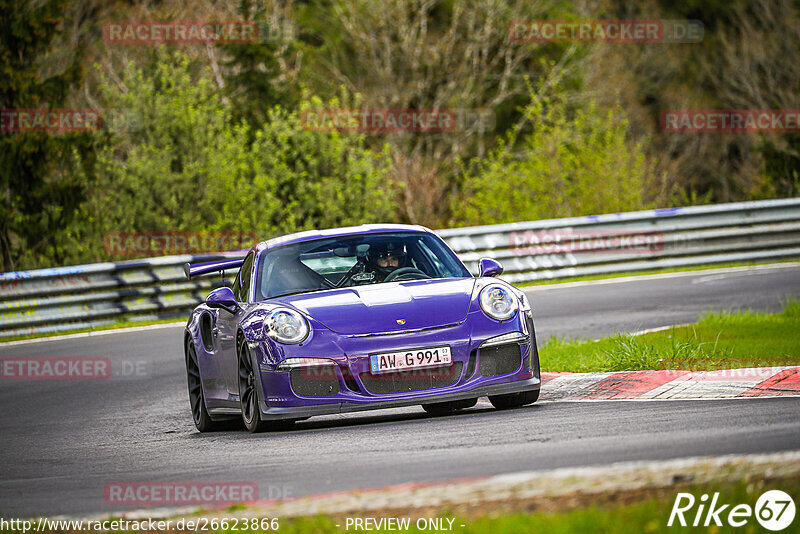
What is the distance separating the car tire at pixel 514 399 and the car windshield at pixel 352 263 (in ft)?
3.20

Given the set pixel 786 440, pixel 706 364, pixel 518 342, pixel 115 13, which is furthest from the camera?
pixel 115 13

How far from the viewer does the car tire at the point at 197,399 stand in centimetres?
1047

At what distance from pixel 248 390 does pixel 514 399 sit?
182 cm

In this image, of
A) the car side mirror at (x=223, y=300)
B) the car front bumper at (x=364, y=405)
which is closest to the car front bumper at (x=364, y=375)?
the car front bumper at (x=364, y=405)

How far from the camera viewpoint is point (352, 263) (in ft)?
33.6

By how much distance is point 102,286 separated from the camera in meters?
20.0

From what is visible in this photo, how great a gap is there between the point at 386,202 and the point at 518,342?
20081mm

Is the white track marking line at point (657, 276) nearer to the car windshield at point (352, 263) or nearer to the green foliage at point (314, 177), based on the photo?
the green foliage at point (314, 177)

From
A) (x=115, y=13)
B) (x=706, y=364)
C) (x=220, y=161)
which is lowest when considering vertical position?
(x=706, y=364)

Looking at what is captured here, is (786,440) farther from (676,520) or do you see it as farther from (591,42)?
(591,42)

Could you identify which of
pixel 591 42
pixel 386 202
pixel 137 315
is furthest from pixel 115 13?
pixel 137 315

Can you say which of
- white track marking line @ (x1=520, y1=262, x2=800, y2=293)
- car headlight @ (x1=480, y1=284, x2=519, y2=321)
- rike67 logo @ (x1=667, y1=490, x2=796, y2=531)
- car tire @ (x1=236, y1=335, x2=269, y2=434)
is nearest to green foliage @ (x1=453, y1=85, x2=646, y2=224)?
white track marking line @ (x1=520, y1=262, x2=800, y2=293)

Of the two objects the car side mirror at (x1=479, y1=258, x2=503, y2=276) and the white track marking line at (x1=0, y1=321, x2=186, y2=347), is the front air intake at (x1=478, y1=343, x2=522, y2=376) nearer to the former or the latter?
the car side mirror at (x1=479, y1=258, x2=503, y2=276)
